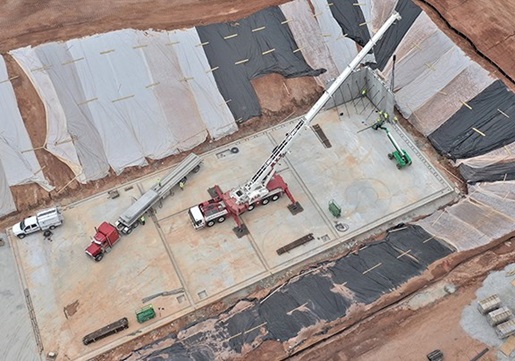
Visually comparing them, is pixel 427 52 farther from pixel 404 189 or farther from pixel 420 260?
pixel 420 260

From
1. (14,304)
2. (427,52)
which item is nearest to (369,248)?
(427,52)

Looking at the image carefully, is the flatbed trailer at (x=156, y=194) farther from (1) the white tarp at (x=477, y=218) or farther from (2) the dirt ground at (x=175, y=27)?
(1) the white tarp at (x=477, y=218)

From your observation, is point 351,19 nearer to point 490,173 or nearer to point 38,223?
point 490,173

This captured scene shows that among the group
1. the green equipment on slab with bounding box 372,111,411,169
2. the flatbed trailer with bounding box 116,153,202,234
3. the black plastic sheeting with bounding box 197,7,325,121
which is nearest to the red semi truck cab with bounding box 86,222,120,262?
the flatbed trailer with bounding box 116,153,202,234

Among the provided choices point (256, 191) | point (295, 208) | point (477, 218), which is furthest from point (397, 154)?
point (256, 191)

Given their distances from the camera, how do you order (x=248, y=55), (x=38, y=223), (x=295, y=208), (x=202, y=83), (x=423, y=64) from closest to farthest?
(x=38, y=223) < (x=295, y=208) < (x=202, y=83) < (x=423, y=64) < (x=248, y=55)

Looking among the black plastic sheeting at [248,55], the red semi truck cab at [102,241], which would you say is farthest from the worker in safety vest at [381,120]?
the red semi truck cab at [102,241]
